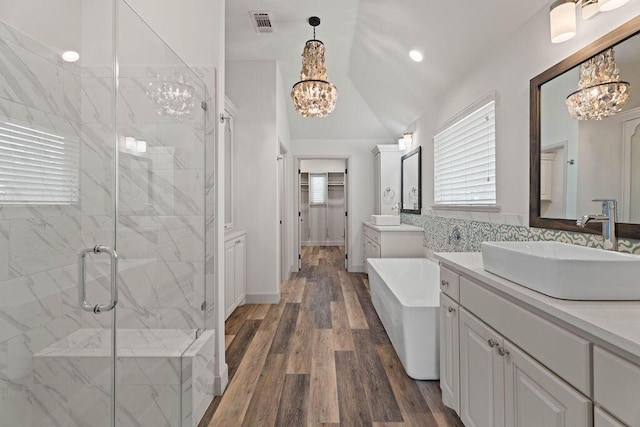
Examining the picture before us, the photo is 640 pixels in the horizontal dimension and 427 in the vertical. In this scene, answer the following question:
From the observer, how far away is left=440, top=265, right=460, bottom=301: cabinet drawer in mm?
1615

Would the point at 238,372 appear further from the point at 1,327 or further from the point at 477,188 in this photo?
the point at 477,188

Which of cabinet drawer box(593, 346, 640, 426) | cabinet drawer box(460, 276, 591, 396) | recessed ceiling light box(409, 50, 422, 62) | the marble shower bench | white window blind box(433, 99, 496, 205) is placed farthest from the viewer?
recessed ceiling light box(409, 50, 422, 62)

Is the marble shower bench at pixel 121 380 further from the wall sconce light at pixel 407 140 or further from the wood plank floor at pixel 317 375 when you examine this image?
the wall sconce light at pixel 407 140

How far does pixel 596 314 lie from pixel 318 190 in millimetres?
7975

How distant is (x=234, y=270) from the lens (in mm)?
3316

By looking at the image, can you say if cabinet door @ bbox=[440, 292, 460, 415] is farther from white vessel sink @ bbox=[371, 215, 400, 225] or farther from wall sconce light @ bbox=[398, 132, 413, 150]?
wall sconce light @ bbox=[398, 132, 413, 150]

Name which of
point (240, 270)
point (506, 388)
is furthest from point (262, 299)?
point (506, 388)

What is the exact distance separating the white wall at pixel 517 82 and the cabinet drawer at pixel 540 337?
3.26 ft

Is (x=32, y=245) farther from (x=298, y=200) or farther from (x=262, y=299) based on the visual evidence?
(x=298, y=200)

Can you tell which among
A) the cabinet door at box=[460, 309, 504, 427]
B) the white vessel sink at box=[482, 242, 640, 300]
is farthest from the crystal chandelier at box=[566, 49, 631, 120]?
the cabinet door at box=[460, 309, 504, 427]

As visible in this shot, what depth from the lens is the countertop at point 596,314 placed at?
71 cm

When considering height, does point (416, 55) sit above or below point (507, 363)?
above

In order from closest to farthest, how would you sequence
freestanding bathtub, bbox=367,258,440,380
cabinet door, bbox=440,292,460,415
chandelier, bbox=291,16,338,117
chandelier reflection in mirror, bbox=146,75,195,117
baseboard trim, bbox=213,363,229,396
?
cabinet door, bbox=440,292,460,415 < chandelier reflection in mirror, bbox=146,75,195,117 < baseboard trim, bbox=213,363,229,396 < freestanding bathtub, bbox=367,258,440,380 < chandelier, bbox=291,16,338,117

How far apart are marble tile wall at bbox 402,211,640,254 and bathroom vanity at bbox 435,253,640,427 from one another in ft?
1.61
